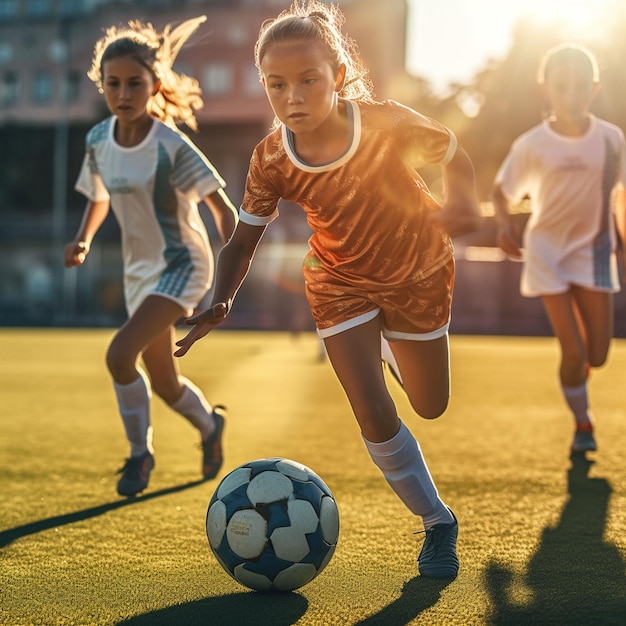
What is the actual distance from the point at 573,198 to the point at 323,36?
9.83ft

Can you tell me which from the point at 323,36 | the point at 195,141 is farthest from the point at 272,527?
the point at 195,141

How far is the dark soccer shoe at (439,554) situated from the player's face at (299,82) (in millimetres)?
1517

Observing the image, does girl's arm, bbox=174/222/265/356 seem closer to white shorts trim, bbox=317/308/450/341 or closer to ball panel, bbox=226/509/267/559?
white shorts trim, bbox=317/308/450/341

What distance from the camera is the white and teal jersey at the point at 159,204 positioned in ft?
16.2

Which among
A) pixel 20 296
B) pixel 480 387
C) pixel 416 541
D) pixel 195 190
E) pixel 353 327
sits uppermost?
pixel 195 190

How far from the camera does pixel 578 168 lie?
18.9ft

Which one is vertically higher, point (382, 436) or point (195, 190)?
point (195, 190)

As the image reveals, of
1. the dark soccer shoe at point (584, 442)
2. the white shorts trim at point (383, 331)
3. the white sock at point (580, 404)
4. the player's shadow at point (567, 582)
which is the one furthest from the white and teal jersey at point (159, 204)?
the dark soccer shoe at point (584, 442)

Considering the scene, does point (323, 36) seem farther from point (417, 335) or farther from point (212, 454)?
point (212, 454)

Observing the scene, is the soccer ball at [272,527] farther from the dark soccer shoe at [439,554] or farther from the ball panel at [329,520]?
the dark soccer shoe at [439,554]

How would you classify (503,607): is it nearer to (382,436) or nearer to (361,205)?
(382,436)

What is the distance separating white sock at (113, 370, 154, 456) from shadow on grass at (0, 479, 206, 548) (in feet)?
0.95

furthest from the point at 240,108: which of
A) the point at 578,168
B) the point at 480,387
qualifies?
the point at 578,168

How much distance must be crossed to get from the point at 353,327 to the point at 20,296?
3833cm
